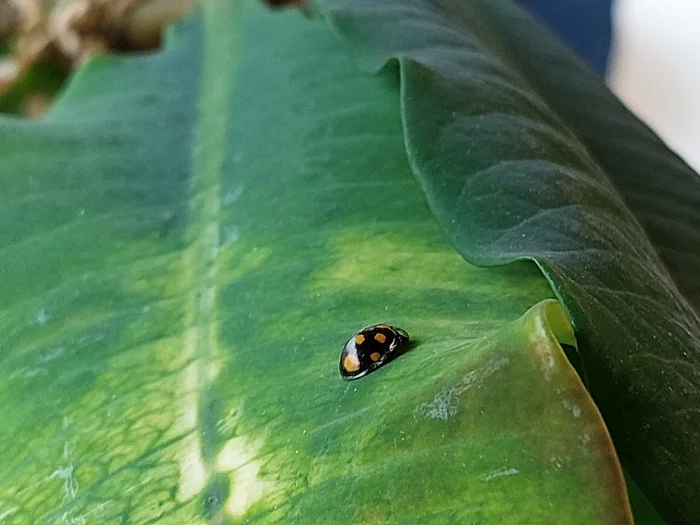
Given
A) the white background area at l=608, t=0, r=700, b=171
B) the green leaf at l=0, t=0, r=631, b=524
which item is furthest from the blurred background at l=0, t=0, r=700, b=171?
the green leaf at l=0, t=0, r=631, b=524

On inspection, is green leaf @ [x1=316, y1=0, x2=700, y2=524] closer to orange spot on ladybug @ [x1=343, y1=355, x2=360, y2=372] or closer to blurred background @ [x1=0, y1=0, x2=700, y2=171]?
orange spot on ladybug @ [x1=343, y1=355, x2=360, y2=372]

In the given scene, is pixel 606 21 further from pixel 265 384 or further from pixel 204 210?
pixel 265 384

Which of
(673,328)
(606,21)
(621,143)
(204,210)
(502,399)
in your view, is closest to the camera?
(502,399)

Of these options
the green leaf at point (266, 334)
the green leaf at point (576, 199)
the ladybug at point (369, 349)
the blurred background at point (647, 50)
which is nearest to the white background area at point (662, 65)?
the blurred background at point (647, 50)

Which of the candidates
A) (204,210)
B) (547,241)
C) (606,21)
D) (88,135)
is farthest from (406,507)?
(606,21)

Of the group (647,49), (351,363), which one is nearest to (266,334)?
(351,363)

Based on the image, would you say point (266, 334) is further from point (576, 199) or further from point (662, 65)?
point (662, 65)
